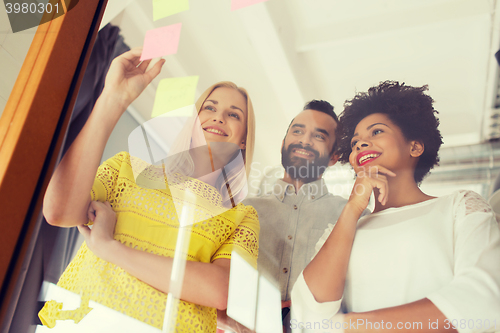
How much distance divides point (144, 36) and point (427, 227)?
997 mm

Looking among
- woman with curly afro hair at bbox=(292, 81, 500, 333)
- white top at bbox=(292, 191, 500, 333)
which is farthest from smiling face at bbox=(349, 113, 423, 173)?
white top at bbox=(292, 191, 500, 333)

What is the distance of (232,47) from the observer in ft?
3.27

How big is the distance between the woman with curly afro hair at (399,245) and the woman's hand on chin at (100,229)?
0.49 metres

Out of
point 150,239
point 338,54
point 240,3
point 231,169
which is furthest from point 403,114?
point 150,239

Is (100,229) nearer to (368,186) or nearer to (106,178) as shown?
(106,178)

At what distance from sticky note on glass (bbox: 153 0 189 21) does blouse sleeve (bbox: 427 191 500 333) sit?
3.30 ft

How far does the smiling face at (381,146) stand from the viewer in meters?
0.75

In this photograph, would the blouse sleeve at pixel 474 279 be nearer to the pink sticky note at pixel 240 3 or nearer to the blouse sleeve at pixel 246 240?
the blouse sleeve at pixel 246 240

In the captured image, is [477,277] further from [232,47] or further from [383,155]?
[232,47]

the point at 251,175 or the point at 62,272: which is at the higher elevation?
the point at 251,175

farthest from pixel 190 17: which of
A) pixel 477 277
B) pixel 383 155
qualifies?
pixel 477 277

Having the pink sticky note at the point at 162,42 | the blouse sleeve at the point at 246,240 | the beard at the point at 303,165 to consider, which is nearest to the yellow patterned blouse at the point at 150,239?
the blouse sleeve at the point at 246,240

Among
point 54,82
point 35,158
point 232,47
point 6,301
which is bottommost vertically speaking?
point 6,301

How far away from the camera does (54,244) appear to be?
0.90 m
